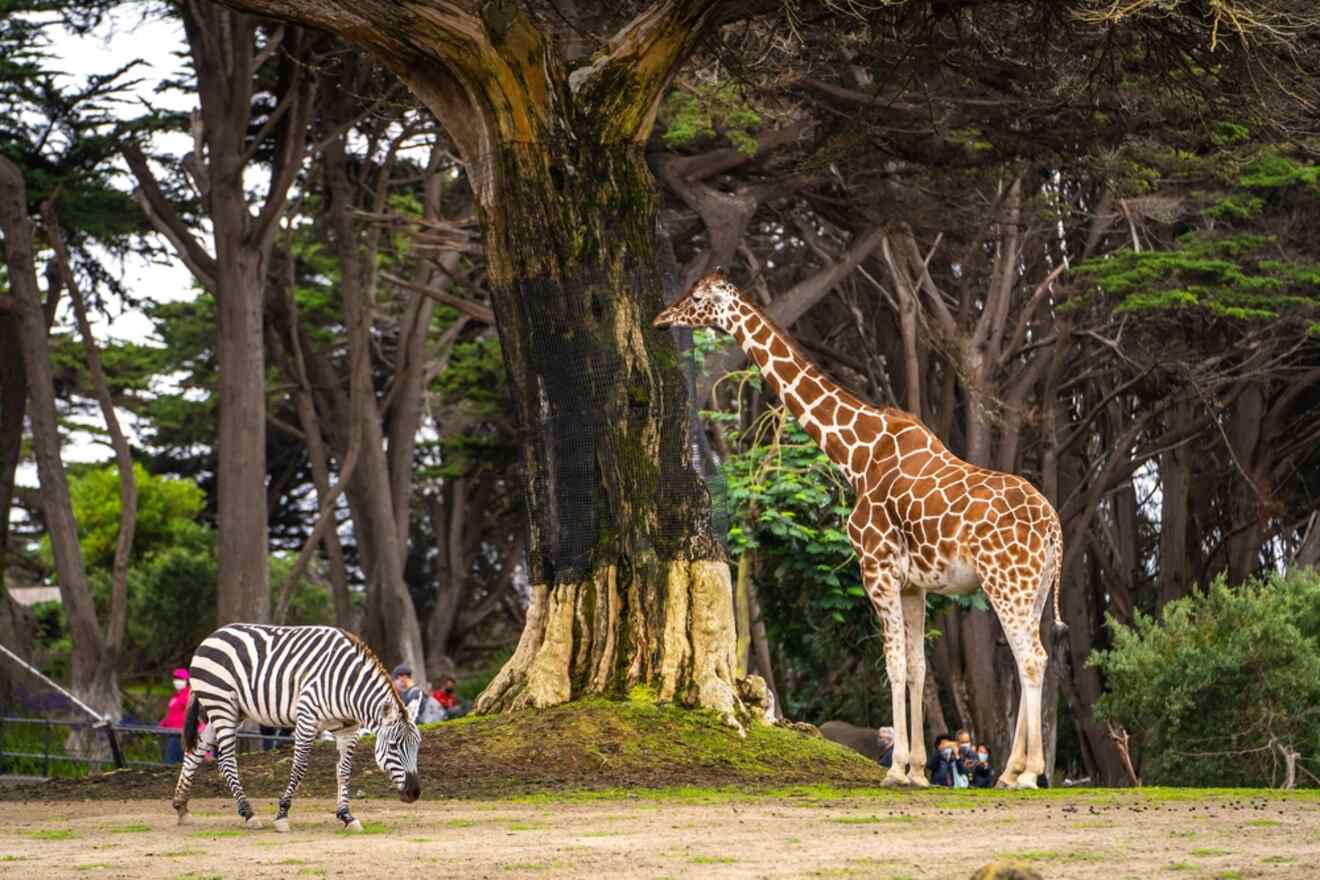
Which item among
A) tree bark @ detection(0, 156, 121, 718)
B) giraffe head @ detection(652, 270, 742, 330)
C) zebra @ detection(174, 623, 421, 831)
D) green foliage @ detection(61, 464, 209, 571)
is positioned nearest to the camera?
zebra @ detection(174, 623, 421, 831)

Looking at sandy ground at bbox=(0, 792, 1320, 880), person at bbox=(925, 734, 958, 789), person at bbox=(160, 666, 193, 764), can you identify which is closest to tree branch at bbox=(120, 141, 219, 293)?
person at bbox=(160, 666, 193, 764)

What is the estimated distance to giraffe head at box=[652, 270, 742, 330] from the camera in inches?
640

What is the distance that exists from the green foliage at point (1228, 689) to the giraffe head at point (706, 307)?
7.34 meters

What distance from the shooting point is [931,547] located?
14.9m

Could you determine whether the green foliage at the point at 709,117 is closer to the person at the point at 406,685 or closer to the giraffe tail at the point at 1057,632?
the person at the point at 406,685

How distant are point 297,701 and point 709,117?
13.8 meters

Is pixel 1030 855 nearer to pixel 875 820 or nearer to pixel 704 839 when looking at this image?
pixel 704 839

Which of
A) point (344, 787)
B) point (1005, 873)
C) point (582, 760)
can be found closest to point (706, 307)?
point (582, 760)

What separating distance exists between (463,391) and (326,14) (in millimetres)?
22779

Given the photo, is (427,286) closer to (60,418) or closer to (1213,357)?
(1213,357)

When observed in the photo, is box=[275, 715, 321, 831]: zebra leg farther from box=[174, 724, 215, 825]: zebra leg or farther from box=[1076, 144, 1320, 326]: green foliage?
box=[1076, 144, 1320, 326]: green foliage

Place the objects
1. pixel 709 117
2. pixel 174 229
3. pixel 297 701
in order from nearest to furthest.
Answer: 1. pixel 297 701
2. pixel 709 117
3. pixel 174 229

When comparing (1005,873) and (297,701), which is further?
(297,701)

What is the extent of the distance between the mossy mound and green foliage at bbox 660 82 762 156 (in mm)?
9577
